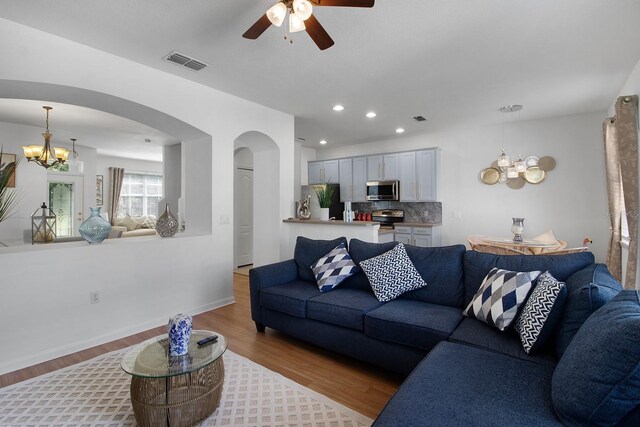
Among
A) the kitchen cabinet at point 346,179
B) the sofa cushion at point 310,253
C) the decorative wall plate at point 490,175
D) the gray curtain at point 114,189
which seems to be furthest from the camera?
the gray curtain at point 114,189

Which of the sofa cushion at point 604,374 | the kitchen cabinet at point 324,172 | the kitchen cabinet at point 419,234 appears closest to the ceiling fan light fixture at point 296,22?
the sofa cushion at point 604,374

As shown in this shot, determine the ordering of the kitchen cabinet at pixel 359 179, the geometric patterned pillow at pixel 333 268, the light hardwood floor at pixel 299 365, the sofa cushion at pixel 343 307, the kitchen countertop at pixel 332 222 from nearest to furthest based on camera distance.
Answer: the light hardwood floor at pixel 299 365, the sofa cushion at pixel 343 307, the geometric patterned pillow at pixel 333 268, the kitchen countertop at pixel 332 222, the kitchen cabinet at pixel 359 179

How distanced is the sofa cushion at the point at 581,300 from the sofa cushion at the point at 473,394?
0.68 feet

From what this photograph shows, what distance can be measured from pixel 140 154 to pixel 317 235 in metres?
6.75

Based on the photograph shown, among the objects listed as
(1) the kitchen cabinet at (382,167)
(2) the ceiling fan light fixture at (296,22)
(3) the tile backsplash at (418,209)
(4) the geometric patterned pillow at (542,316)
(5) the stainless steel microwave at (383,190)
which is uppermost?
(2) the ceiling fan light fixture at (296,22)

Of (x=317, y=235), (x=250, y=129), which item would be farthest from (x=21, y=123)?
(x=317, y=235)

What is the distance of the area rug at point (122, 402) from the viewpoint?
77.7 inches

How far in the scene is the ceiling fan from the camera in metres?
1.87

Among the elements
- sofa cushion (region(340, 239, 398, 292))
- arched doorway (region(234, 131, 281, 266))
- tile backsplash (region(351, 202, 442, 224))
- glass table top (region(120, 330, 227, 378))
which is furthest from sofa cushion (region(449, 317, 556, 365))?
tile backsplash (region(351, 202, 442, 224))

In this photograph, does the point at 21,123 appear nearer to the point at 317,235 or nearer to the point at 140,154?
the point at 140,154

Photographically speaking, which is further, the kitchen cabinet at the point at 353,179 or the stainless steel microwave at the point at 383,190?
the kitchen cabinet at the point at 353,179

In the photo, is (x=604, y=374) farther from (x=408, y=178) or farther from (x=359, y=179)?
(x=359, y=179)

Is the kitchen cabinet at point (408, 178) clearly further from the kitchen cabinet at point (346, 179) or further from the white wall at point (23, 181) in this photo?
the white wall at point (23, 181)

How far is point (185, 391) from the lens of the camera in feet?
6.06
